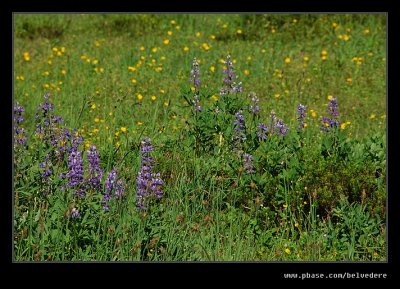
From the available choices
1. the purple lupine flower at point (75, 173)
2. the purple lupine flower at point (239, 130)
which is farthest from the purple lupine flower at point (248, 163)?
the purple lupine flower at point (75, 173)

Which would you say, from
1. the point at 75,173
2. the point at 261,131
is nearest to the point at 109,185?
the point at 75,173

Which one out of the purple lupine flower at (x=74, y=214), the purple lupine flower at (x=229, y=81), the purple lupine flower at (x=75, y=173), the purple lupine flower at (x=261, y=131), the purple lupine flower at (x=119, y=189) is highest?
the purple lupine flower at (x=229, y=81)

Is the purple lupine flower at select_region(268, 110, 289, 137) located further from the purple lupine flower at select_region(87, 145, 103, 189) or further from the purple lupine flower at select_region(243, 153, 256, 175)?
the purple lupine flower at select_region(87, 145, 103, 189)

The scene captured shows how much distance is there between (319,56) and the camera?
9.82 m

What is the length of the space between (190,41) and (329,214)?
17.8 ft

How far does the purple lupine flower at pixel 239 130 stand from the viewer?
5.49 metres

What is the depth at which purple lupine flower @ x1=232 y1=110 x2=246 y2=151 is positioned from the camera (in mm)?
5492

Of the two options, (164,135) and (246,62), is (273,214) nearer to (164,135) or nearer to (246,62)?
(164,135)

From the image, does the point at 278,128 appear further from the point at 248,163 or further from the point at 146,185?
the point at 146,185

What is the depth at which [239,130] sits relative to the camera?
18.1 ft

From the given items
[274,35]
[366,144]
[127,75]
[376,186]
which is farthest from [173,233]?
[274,35]

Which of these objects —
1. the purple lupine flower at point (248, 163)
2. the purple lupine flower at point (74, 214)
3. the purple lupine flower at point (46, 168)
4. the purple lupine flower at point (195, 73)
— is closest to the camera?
the purple lupine flower at point (74, 214)

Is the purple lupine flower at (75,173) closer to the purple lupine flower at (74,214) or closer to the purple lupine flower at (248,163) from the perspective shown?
the purple lupine flower at (74,214)

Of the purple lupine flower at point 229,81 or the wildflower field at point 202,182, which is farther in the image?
the purple lupine flower at point 229,81
